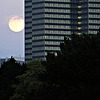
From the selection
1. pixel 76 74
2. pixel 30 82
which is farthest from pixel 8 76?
pixel 76 74

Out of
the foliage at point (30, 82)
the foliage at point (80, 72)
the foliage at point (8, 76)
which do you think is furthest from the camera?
the foliage at point (8, 76)

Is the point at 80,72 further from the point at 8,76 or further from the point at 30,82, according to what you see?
the point at 8,76

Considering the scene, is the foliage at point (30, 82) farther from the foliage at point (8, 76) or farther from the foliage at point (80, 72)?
the foliage at point (80, 72)

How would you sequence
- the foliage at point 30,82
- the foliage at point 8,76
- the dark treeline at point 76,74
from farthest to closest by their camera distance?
the foliage at point 8,76
the foliage at point 30,82
the dark treeline at point 76,74

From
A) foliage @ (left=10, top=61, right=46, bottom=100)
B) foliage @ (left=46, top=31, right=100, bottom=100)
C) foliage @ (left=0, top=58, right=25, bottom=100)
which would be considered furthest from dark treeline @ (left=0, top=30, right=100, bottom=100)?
foliage @ (left=0, top=58, right=25, bottom=100)

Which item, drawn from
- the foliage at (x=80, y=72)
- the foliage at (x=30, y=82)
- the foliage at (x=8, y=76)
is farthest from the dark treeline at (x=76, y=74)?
the foliage at (x=8, y=76)

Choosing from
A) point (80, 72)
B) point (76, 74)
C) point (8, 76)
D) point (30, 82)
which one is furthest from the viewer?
point (8, 76)

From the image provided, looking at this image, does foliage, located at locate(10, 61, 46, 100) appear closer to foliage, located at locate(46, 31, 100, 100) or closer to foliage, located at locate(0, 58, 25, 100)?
foliage, located at locate(0, 58, 25, 100)

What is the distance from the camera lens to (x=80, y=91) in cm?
4491

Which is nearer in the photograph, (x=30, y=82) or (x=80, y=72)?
(x=80, y=72)

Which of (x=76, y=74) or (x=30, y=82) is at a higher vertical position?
(x=76, y=74)

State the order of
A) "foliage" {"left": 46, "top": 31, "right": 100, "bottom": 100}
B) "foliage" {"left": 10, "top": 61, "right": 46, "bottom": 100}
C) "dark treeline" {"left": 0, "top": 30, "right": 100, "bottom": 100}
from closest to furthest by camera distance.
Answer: "foliage" {"left": 46, "top": 31, "right": 100, "bottom": 100}, "dark treeline" {"left": 0, "top": 30, "right": 100, "bottom": 100}, "foliage" {"left": 10, "top": 61, "right": 46, "bottom": 100}

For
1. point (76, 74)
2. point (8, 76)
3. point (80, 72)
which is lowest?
point (76, 74)

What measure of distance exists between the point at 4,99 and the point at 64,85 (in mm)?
44440
